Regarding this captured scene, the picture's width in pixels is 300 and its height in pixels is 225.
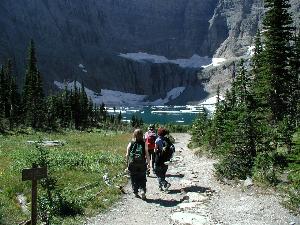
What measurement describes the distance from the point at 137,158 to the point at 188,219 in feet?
12.2

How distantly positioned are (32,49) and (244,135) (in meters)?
73.4

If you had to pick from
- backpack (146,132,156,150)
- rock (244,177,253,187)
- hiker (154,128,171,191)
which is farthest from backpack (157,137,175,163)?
backpack (146,132,156,150)

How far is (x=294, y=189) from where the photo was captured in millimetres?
16547

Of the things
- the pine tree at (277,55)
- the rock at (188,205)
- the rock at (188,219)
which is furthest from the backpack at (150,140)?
the pine tree at (277,55)

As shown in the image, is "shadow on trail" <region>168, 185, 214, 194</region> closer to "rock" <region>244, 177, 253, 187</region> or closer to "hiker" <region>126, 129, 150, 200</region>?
"rock" <region>244, 177, 253, 187</region>

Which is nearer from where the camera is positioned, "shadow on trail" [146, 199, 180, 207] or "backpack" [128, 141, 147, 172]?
"shadow on trail" [146, 199, 180, 207]

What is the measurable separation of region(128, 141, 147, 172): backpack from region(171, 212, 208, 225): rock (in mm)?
2842

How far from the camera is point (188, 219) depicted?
1469 cm

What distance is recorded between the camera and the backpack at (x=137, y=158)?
57.7 feet

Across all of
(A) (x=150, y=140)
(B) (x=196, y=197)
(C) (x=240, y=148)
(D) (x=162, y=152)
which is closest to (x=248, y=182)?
(B) (x=196, y=197)

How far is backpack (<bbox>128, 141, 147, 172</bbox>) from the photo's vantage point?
17.6 m

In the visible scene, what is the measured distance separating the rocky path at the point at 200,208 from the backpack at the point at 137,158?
1238 millimetres

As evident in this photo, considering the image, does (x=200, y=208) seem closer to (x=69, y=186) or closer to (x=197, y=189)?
(x=197, y=189)

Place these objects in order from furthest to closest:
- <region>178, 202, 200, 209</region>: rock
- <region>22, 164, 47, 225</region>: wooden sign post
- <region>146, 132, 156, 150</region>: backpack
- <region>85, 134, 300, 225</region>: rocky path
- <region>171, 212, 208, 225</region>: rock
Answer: <region>146, 132, 156, 150</region>: backpack
<region>178, 202, 200, 209</region>: rock
<region>85, 134, 300, 225</region>: rocky path
<region>171, 212, 208, 225</region>: rock
<region>22, 164, 47, 225</region>: wooden sign post
